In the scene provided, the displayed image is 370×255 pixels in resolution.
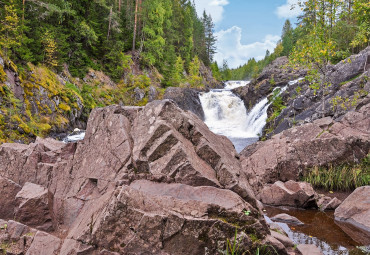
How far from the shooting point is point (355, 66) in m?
19.8

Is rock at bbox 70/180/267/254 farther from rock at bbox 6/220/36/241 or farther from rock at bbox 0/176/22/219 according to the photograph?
rock at bbox 0/176/22/219

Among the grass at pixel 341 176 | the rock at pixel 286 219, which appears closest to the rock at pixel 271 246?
the rock at pixel 286 219

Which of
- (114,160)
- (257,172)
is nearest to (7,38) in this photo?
(114,160)

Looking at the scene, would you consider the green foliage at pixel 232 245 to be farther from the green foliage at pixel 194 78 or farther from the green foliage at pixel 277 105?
the green foliage at pixel 194 78

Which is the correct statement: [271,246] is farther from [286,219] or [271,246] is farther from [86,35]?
[86,35]

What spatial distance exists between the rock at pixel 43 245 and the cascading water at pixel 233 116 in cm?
1979

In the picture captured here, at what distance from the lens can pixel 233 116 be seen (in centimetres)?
3441

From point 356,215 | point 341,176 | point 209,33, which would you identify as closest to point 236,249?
point 356,215

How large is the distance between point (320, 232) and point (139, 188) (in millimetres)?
5744

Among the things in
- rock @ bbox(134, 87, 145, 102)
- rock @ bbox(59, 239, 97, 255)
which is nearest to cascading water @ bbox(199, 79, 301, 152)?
rock @ bbox(134, 87, 145, 102)

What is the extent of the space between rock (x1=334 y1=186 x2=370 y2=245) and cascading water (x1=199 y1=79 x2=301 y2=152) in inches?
590

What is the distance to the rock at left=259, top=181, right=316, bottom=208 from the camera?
31.1 feet

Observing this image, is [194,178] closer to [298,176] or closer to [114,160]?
[114,160]

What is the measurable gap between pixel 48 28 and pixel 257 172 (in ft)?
79.0
